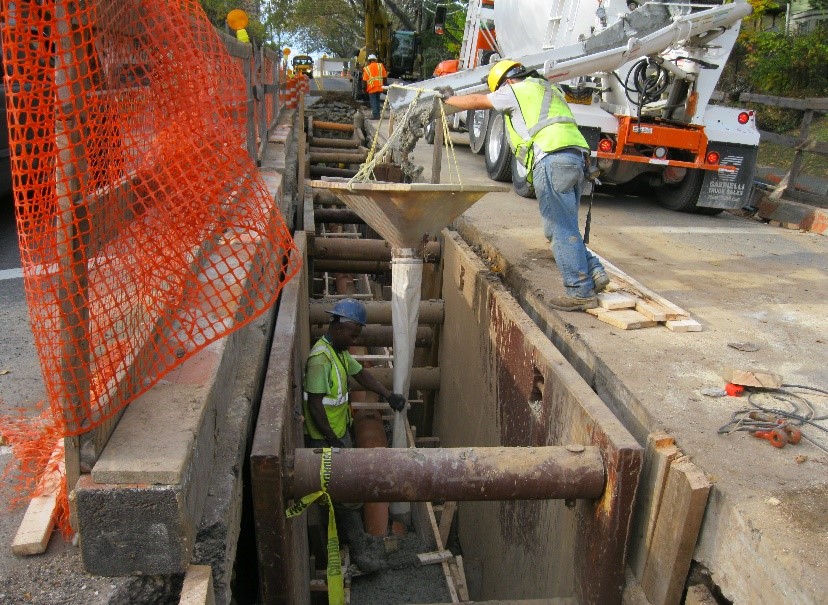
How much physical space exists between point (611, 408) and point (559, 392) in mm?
300

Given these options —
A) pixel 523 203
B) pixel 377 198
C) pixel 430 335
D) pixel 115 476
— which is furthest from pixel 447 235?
pixel 115 476

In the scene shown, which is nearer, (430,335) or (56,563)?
(56,563)

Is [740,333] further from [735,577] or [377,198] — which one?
[377,198]

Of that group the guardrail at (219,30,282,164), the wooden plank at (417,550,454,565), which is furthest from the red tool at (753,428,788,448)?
the guardrail at (219,30,282,164)

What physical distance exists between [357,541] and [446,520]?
0.85 metres

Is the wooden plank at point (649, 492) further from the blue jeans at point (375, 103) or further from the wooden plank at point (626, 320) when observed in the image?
the blue jeans at point (375, 103)

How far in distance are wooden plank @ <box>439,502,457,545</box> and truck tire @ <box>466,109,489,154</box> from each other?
6.78 metres

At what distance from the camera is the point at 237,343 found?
3.66m

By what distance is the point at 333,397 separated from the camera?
4996mm

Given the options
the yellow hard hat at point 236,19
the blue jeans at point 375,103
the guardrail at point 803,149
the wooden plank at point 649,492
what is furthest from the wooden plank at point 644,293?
the blue jeans at point 375,103

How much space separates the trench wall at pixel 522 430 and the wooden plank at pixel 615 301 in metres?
0.56

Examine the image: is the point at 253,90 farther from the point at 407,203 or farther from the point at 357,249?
the point at 407,203

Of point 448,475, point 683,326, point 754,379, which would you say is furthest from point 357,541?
point 754,379

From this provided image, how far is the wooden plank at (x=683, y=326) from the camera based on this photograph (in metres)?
4.61
